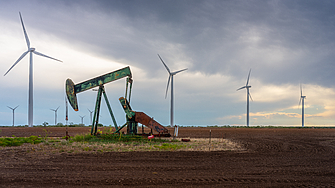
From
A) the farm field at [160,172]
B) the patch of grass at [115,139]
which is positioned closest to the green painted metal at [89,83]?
the patch of grass at [115,139]

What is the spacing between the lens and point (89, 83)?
1864 centimetres

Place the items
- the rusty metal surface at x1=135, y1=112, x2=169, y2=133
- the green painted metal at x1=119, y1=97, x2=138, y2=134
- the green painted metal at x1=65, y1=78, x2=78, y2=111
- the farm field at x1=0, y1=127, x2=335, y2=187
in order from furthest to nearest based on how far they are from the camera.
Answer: the green painted metal at x1=65, y1=78, x2=78, y2=111 → the green painted metal at x1=119, y1=97, x2=138, y2=134 → the rusty metal surface at x1=135, y1=112, x2=169, y2=133 → the farm field at x1=0, y1=127, x2=335, y2=187

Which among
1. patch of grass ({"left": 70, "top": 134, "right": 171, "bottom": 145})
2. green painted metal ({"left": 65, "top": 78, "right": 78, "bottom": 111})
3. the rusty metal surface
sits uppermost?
green painted metal ({"left": 65, "top": 78, "right": 78, "bottom": 111})

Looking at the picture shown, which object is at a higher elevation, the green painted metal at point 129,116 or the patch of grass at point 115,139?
the green painted metal at point 129,116

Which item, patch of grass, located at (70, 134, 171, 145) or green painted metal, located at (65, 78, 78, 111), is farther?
green painted metal, located at (65, 78, 78, 111)

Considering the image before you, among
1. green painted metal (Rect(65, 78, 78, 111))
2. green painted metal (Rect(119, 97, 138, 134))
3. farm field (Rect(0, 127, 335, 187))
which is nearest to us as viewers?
farm field (Rect(0, 127, 335, 187))

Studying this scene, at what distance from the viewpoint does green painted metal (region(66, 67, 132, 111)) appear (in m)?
18.2

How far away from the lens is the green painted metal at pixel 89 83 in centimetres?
1822

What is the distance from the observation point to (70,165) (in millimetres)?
9344

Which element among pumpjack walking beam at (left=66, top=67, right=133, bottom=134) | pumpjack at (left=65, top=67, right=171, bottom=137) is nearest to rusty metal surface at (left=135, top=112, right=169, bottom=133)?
pumpjack at (left=65, top=67, right=171, bottom=137)

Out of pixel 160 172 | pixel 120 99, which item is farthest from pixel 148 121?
pixel 160 172

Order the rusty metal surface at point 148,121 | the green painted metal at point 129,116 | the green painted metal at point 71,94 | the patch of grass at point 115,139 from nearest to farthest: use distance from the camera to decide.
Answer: the patch of grass at point 115,139
the rusty metal surface at point 148,121
the green painted metal at point 129,116
the green painted metal at point 71,94

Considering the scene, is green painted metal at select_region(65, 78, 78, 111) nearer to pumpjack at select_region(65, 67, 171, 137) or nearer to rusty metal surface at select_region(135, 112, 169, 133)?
pumpjack at select_region(65, 67, 171, 137)

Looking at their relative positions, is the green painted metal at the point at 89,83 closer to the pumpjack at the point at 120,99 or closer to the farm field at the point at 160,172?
the pumpjack at the point at 120,99
